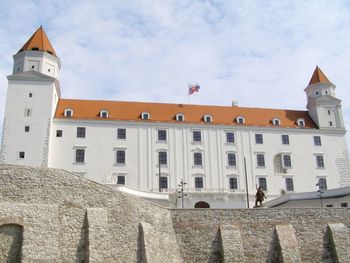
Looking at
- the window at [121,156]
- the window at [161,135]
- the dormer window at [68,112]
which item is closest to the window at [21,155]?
the dormer window at [68,112]

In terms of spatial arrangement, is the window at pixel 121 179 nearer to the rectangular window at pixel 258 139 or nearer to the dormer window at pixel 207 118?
the dormer window at pixel 207 118

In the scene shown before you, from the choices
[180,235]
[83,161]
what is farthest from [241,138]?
[180,235]

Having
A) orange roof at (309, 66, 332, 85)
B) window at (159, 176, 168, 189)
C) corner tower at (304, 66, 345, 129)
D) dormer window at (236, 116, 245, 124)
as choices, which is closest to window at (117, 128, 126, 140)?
window at (159, 176, 168, 189)

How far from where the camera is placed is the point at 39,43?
1746 inches

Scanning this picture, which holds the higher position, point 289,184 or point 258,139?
point 258,139

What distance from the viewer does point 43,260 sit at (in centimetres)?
1977

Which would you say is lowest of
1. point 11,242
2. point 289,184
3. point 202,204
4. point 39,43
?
point 11,242

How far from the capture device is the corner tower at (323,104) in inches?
1938

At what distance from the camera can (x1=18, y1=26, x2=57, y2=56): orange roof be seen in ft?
144

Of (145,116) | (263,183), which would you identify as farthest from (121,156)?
(263,183)

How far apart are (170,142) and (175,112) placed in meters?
4.33

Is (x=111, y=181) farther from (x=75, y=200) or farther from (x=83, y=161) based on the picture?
(x=75, y=200)

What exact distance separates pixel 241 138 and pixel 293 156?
212 inches

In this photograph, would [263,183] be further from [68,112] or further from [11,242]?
[11,242]
